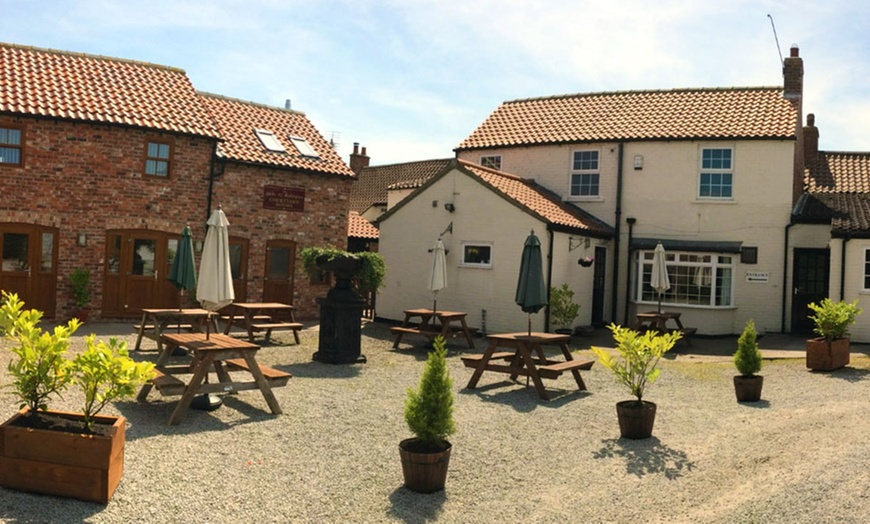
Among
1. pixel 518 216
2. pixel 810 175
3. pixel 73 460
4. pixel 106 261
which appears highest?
pixel 810 175

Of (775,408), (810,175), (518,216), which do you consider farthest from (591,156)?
(775,408)

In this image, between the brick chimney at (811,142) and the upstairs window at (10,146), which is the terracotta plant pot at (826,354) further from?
the upstairs window at (10,146)

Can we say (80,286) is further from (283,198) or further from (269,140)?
(269,140)

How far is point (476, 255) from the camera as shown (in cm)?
1914

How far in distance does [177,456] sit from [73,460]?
58.4 inches

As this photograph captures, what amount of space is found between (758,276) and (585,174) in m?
5.84

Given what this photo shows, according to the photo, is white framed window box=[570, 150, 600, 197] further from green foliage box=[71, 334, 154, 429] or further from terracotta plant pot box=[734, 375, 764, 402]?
green foliage box=[71, 334, 154, 429]

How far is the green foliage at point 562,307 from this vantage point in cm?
1797

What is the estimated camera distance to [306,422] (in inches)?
340

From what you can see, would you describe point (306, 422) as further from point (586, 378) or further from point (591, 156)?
point (591, 156)

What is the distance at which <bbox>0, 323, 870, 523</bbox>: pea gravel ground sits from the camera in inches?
235

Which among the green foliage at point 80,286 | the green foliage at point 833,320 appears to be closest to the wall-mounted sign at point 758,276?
the green foliage at point 833,320

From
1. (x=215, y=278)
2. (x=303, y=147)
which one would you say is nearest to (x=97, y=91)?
(x=303, y=147)

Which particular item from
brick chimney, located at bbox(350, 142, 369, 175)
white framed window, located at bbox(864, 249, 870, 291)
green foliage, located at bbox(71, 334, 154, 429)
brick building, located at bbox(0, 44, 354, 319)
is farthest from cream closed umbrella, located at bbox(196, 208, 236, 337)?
brick chimney, located at bbox(350, 142, 369, 175)
